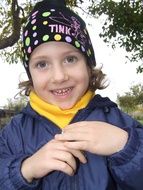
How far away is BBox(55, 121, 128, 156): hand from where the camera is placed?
5.60ft

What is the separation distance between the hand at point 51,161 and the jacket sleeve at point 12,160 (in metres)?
0.03

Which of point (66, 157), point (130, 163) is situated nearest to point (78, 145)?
point (66, 157)

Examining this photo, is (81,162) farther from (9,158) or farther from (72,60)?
(72,60)

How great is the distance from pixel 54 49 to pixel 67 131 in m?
0.48

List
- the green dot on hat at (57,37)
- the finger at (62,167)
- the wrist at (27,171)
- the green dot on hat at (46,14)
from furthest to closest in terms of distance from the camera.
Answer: the green dot on hat at (46,14)
the green dot on hat at (57,37)
the wrist at (27,171)
the finger at (62,167)

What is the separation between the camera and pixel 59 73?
78.7 inches

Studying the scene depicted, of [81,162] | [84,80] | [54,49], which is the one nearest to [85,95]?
→ [84,80]

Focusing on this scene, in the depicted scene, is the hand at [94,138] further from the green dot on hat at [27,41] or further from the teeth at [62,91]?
the green dot on hat at [27,41]

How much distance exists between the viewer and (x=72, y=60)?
2070mm

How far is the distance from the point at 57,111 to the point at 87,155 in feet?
0.89

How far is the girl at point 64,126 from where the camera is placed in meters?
1.74

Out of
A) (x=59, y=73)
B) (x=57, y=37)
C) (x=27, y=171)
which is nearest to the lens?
(x=27, y=171)

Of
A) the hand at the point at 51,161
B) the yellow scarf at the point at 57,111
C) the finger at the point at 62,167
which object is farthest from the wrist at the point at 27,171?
the yellow scarf at the point at 57,111

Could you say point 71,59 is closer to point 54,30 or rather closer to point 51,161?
point 54,30
